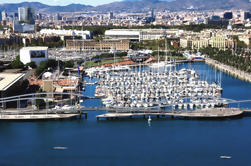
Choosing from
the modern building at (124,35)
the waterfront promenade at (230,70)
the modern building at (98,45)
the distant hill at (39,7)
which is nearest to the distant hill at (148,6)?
the distant hill at (39,7)

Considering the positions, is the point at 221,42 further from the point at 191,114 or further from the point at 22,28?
the point at 22,28

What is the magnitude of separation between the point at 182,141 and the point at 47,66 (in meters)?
8.36

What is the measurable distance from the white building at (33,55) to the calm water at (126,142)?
7370 mm

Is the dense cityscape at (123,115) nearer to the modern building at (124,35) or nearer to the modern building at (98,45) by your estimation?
the modern building at (98,45)

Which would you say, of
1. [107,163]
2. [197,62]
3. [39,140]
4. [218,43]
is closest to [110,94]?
[39,140]

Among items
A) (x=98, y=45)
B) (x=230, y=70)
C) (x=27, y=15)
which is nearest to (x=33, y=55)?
(x=230, y=70)

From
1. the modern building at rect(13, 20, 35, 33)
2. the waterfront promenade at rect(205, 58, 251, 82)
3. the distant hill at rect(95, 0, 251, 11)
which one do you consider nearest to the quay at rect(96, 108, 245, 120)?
the waterfront promenade at rect(205, 58, 251, 82)

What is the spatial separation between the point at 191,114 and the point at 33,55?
8901 millimetres

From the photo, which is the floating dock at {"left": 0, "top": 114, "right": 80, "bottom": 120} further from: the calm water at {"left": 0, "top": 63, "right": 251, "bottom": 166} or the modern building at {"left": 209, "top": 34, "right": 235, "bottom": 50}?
the modern building at {"left": 209, "top": 34, "right": 235, "bottom": 50}

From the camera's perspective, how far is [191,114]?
30.0ft

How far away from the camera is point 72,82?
489 inches

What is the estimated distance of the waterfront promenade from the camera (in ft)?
46.3

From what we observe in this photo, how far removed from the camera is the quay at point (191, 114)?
9073 millimetres

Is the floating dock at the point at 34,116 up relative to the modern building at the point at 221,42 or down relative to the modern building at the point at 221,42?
down
